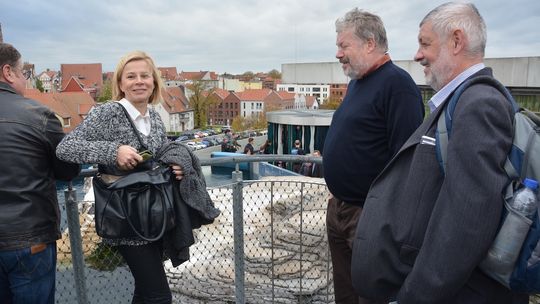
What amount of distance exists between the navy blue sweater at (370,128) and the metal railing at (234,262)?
61 cm

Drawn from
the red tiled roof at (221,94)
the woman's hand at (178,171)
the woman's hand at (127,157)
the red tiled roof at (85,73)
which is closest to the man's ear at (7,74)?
the woman's hand at (127,157)

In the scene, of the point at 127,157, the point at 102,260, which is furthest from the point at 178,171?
the point at 102,260

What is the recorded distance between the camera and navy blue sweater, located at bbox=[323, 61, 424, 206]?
7.13 ft

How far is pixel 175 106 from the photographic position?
219 ft

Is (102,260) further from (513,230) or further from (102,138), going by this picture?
(513,230)

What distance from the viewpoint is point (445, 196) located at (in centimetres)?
137

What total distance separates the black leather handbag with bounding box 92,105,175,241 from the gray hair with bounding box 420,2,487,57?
143cm

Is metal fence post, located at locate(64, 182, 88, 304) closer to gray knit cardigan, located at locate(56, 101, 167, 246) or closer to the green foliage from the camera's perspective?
the green foliage

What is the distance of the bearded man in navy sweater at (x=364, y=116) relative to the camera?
2.19 m

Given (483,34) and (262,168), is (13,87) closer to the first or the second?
(483,34)

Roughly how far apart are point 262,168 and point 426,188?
35.4 feet

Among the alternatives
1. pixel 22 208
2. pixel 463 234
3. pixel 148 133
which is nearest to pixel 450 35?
pixel 463 234

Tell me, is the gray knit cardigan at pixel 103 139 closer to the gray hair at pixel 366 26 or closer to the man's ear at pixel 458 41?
the gray hair at pixel 366 26

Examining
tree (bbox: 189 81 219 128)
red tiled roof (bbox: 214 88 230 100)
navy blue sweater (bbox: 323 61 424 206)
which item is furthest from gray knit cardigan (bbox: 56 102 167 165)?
red tiled roof (bbox: 214 88 230 100)
